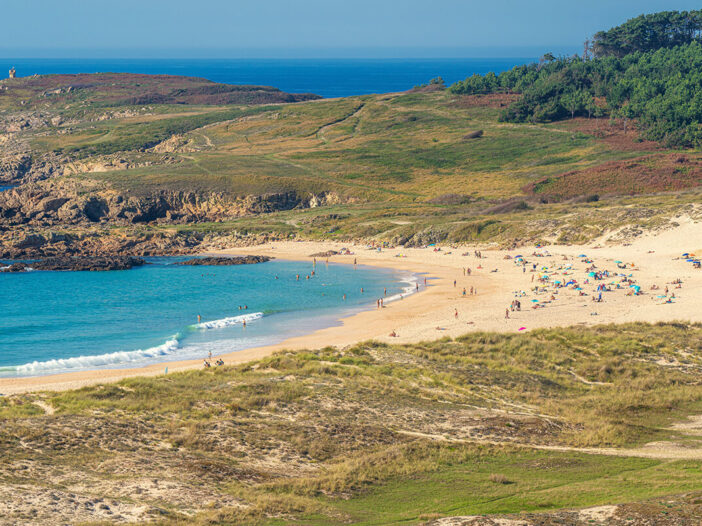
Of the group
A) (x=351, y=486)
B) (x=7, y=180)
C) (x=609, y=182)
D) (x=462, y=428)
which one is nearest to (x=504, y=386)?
(x=462, y=428)

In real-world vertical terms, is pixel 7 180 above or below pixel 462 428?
above

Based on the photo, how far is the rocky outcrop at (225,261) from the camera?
70.3m

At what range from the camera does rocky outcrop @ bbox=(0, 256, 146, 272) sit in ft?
220

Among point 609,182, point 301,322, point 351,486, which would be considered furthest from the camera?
point 609,182

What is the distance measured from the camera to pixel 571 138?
113812mm

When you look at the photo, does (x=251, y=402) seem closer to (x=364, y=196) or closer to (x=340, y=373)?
(x=340, y=373)

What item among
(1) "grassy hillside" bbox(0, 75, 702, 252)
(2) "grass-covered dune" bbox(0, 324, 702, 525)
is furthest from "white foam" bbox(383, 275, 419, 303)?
(2) "grass-covered dune" bbox(0, 324, 702, 525)

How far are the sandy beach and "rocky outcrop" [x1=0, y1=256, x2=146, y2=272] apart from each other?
1112cm

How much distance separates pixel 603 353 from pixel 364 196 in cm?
6304

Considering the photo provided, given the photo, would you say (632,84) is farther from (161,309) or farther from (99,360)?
(99,360)

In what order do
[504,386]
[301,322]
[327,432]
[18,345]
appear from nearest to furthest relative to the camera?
1. [327,432]
2. [504,386]
3. [18,345]
4. [301,322]

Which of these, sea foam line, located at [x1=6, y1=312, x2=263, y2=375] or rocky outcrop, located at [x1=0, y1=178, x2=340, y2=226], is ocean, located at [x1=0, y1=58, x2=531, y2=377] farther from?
rocky outcrop, located at [x1=0, y1=178, x2=340, y2=226]

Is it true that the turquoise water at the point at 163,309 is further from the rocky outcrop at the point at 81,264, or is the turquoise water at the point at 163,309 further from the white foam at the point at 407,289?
the rocky outcrop at the point at 81,264

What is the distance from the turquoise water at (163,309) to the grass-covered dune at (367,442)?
36.8 feet
